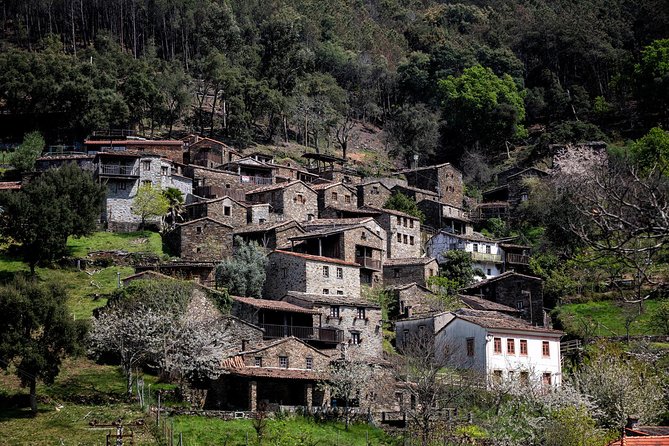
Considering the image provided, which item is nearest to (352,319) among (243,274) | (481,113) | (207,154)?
(243,274)

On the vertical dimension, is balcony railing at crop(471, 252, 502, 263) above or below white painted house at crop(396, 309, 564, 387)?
above

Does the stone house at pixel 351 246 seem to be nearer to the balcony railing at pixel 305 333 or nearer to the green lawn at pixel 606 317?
the balcony railing at pixel 305 333

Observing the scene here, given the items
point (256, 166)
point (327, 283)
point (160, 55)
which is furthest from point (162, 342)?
point (160, 55)

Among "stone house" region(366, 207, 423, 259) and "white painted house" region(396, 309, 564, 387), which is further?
"stone house" region(366, 207, 423, 259)

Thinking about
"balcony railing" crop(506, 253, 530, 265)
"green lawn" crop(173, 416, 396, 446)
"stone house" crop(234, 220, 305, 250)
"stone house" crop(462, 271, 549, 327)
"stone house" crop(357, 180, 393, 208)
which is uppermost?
"stone house" crop(357, 180, 393, 208)

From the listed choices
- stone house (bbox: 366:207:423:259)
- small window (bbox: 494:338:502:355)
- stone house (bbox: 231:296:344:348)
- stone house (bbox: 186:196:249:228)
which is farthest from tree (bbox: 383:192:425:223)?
stone house (bbox: 231:296:344:348)

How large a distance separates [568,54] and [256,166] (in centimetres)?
5935

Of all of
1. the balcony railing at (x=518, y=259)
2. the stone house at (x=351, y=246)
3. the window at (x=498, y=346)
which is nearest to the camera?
the window at (x=498, y=346)

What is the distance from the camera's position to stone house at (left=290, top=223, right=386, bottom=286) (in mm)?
62781

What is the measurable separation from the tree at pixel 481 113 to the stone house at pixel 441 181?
1726 centimetres

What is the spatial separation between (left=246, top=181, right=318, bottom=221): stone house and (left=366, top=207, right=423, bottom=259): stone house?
5328 millimetres

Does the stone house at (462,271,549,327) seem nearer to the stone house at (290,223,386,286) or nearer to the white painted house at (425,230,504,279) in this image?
the white painted house at (425,230,504,279)

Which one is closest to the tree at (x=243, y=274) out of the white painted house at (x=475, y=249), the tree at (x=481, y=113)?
the white painted house at (x=475, y=249)

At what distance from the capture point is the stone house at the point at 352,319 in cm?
5428
